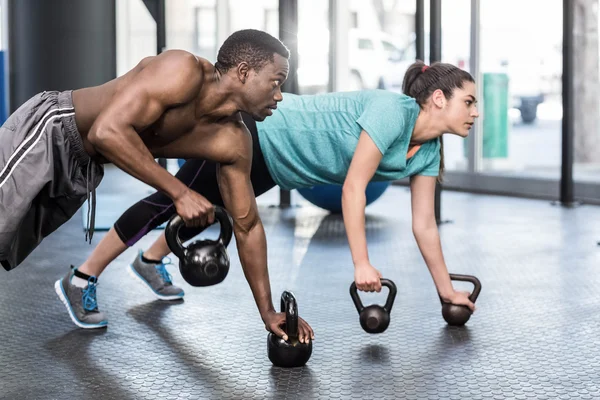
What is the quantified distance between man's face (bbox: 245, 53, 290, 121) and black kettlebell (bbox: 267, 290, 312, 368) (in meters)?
0.48

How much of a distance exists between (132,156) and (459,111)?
98 cm

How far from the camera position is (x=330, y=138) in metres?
2.49

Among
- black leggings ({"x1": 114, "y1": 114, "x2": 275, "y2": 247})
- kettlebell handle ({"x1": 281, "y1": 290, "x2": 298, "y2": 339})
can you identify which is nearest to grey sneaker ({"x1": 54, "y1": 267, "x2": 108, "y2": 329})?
black leggings ({"x1": 114, "y1": 114, "x2": 275, "y2": 247})

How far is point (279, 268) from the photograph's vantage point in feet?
11.7

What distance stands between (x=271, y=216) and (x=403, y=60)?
3.00 meters

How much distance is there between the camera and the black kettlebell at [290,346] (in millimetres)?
2207

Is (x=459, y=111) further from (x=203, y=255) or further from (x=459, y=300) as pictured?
(x=203, y=255)

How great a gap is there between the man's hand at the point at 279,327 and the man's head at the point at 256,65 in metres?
0.53

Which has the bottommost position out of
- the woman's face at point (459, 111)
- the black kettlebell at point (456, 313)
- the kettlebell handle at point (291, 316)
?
the black kettlebell at point (456, 313)

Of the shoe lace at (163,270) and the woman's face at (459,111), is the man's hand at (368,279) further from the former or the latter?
the shoe lace at (163,270)

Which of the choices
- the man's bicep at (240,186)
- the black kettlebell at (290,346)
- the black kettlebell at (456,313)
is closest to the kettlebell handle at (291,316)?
the black kettlebell at (290,346)

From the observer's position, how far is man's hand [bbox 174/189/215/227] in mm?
1937

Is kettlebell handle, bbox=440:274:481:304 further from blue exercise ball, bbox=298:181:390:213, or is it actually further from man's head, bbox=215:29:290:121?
blue exercise ball, bbox=298:181:390:213

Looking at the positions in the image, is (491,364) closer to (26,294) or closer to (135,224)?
(135,224)
